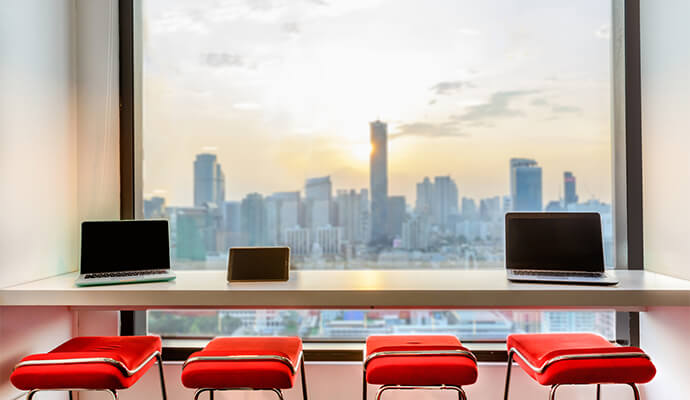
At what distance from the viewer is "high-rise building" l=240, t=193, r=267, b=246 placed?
2.41 m

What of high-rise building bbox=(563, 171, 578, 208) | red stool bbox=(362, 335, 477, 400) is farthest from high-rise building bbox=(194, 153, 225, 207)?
high-rise building bbox=(563, 171, 578, 208)

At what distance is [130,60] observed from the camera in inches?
93.0

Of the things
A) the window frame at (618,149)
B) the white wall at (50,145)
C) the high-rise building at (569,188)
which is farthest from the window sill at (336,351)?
the high-rise building at (569,188)

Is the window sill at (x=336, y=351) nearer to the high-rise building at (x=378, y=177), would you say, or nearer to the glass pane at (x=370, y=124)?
the glass pane at (x=370, y=124)

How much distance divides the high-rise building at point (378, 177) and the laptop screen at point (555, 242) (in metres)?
0.65

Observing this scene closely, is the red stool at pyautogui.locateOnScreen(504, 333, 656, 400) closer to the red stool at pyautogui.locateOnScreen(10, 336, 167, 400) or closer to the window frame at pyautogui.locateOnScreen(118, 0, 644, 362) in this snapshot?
the window frame at pyautogui.locateOnScreen(118, 0, 644, 362)

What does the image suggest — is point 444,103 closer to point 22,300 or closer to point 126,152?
point 126,152

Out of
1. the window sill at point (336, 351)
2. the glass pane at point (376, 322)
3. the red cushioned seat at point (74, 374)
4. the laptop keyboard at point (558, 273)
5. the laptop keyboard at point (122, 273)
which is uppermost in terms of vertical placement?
the laptop keyboard at point (122, 273)

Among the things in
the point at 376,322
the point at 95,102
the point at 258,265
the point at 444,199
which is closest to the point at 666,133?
the point at 444,199

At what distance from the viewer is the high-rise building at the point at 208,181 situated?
2432 millimetres

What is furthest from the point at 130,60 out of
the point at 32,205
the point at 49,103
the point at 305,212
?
the point at 305,212

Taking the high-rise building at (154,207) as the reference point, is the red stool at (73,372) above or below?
below

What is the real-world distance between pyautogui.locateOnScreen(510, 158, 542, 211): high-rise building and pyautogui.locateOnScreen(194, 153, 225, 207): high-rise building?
1571mm

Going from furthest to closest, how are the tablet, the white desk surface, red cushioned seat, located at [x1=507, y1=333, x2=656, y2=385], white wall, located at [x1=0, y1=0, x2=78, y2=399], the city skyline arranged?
the city skyline < the tablet < white wall, located at [x1=0, y1=0, x2=78, y2=399] < the white desk surface < red cushioned seat, located at [x1=507, y1=333, x2=656, y2=385]
